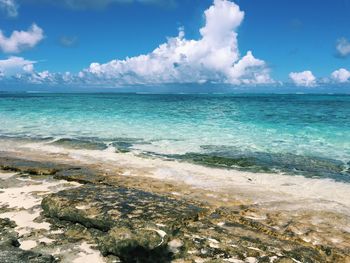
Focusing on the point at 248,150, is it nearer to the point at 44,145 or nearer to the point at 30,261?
the point at 44,145

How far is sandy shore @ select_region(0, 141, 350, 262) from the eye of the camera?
5.43 meters

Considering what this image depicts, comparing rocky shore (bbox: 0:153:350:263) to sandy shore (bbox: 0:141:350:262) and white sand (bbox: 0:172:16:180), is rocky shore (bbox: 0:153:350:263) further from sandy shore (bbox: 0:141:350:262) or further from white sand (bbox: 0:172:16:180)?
white sand (bbox: 0:172:16:180)

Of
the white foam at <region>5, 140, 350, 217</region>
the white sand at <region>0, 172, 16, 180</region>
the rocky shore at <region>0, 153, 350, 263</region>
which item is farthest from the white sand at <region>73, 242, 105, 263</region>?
the white sand at <region>0, 172, 16, 180</region>

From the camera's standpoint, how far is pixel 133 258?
510 cm

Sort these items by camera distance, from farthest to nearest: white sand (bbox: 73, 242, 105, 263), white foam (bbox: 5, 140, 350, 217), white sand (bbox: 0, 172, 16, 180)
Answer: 1. white sand (bbox: 0, 172, 16, 180)
2. white foam (bbox: 5, 140, 350, 217)
3. white sand (bbox: 73, 242, 105, 263)

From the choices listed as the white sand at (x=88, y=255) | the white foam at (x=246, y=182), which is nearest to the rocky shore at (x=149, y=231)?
the white sand at (x=88, y=255)

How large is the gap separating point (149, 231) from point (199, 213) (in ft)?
5.18

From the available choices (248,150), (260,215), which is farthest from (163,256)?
(248,150)

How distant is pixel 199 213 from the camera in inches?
262

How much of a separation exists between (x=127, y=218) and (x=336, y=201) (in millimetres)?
5841

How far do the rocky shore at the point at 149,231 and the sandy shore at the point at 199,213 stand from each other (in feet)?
0.06

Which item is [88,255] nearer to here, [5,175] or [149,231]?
[149,231]

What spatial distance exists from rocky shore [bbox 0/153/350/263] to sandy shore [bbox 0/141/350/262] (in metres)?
0.02

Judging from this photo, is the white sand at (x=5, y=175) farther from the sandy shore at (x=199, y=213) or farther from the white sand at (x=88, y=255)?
the white sand at (x=88, y=255)
